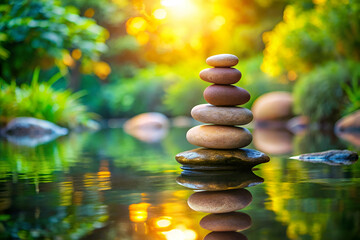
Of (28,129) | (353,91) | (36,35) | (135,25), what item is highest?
(135,25)

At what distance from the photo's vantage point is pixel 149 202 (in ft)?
10.1

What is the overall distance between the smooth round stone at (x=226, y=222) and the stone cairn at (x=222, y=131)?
6.57 feet

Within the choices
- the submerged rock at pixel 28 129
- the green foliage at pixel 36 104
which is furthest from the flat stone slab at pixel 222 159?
the green foliage at pixel 36 104

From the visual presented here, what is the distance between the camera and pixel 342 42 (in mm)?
12375

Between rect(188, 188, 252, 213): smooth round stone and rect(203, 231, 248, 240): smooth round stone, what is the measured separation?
46 centimetres

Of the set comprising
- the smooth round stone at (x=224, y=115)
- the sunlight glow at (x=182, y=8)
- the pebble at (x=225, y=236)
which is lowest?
the pebble at (x=225, y=236)

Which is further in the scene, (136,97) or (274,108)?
(136,97)

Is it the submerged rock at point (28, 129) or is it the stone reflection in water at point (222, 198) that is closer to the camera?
the stone reflection in water at point (222, 198)

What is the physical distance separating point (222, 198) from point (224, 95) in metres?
2.00

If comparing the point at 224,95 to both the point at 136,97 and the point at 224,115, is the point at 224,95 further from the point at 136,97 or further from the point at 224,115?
the point at 136,97

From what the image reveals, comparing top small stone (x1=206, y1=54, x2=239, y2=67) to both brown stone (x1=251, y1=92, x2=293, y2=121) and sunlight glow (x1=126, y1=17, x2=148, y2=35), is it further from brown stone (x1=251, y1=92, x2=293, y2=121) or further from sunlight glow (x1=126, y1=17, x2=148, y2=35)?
sunlight glow (x1=126, y1=17, x2=148, y2=35)

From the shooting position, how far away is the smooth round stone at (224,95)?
16.3ft

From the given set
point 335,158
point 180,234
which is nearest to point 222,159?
point 335,158

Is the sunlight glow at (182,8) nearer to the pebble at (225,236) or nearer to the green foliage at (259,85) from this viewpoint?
the green foliage at (259,85)
